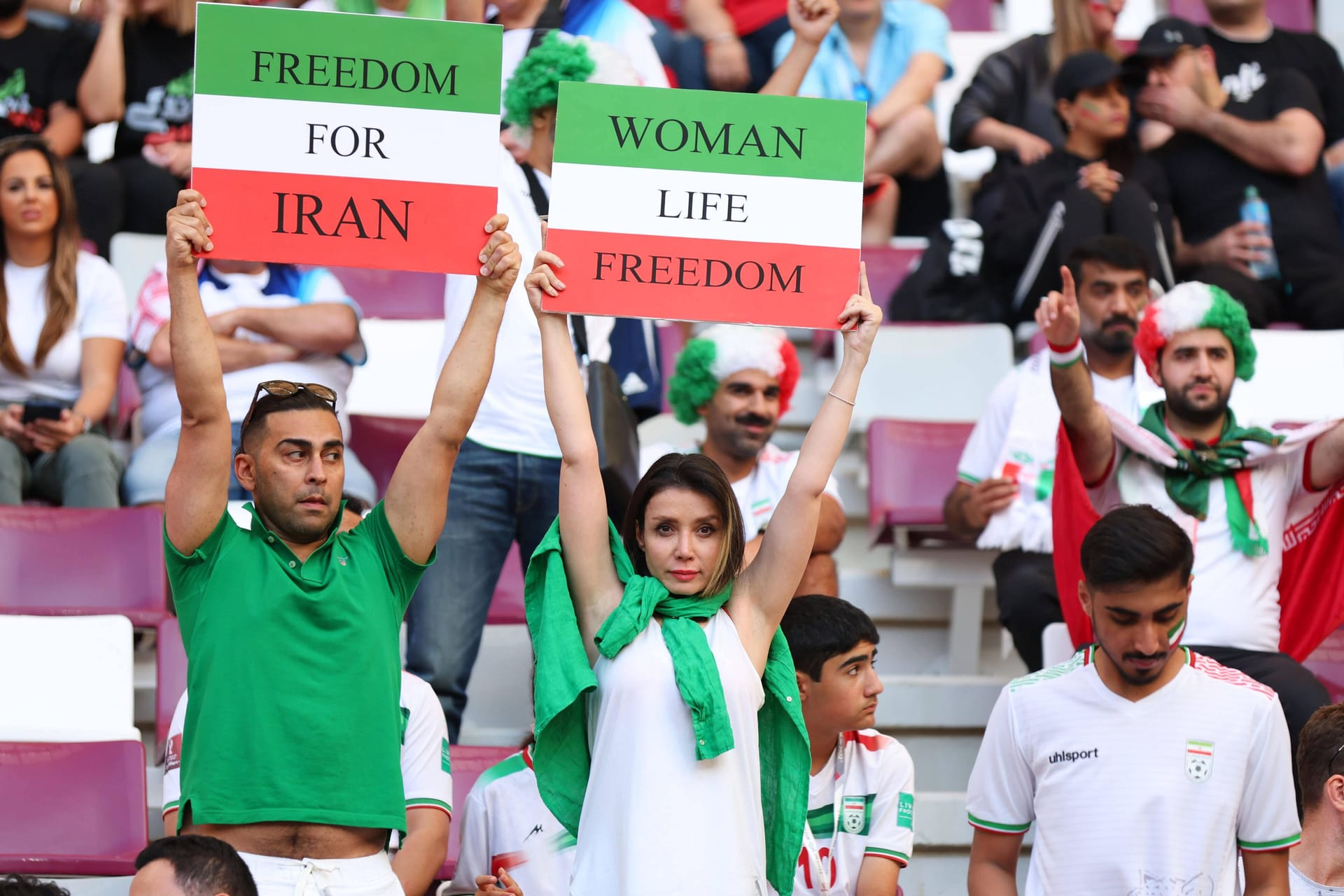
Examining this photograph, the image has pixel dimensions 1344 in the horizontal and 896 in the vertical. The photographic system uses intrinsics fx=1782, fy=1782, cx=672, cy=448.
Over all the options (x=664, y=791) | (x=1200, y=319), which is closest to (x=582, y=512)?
(x=664, y=791)

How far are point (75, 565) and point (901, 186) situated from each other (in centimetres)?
374

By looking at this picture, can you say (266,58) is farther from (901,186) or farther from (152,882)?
(901,186)

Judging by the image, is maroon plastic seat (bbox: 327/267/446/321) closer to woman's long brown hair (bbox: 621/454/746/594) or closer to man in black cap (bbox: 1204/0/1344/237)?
man in black cap (bbox: 1204/0/1344/237)

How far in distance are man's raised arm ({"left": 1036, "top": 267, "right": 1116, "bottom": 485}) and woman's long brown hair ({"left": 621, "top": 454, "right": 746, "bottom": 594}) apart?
101 centimetres

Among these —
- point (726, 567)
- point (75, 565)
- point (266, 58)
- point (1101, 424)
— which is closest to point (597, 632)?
point (726, 567)

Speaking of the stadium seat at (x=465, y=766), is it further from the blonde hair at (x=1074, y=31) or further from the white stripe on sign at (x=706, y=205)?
the blonde hair at (x=1074, y=31)

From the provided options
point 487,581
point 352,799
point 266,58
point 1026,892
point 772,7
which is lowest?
point 1026,892

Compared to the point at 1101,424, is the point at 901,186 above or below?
above

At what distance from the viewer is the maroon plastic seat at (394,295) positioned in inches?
254

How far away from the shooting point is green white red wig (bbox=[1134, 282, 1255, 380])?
4266mm

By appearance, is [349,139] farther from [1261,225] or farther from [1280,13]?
[1280,13]

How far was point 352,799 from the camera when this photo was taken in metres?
2.93

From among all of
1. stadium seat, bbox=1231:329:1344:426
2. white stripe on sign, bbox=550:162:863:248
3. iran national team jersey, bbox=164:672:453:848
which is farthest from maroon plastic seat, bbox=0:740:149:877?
Answer: stadium seat, bbox=1231:329:1344:426

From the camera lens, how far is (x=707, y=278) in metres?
3.23
